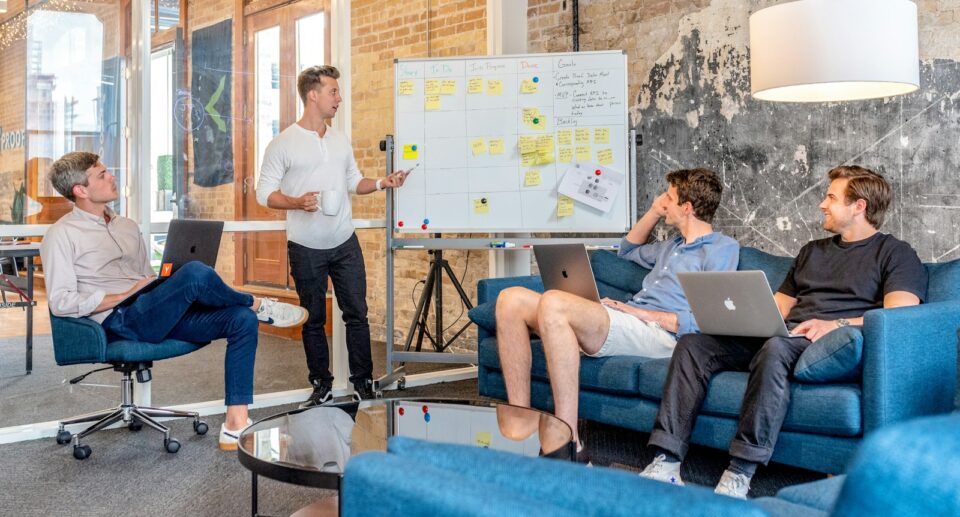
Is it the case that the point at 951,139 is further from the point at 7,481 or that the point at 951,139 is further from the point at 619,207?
the point at 7,481

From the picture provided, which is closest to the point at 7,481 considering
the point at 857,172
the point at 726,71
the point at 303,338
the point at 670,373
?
the point at 303,338

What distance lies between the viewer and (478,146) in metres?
4.88

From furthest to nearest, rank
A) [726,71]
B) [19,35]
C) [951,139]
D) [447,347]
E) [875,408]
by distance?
[447,347] < [726,71] < [19,35] < [951,139] < [875,408]

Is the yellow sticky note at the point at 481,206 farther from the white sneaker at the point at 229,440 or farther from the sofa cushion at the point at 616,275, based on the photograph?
the white sneaker at the point at 229,440

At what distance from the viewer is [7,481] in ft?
11.2

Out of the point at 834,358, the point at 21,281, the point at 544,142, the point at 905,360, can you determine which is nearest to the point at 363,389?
the point at 544,142

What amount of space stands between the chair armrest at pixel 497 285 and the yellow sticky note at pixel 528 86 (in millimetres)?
1082

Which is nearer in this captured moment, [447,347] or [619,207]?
[619,207]

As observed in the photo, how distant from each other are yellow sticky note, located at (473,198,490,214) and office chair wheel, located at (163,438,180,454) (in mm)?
1950

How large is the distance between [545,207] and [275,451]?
2.72 metres

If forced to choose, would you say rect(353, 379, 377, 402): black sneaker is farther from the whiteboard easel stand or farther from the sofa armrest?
the sofa armrest

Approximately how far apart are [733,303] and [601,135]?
1750mm

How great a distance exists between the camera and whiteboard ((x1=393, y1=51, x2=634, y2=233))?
4.75 m

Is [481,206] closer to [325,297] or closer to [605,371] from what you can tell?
[325,297]
